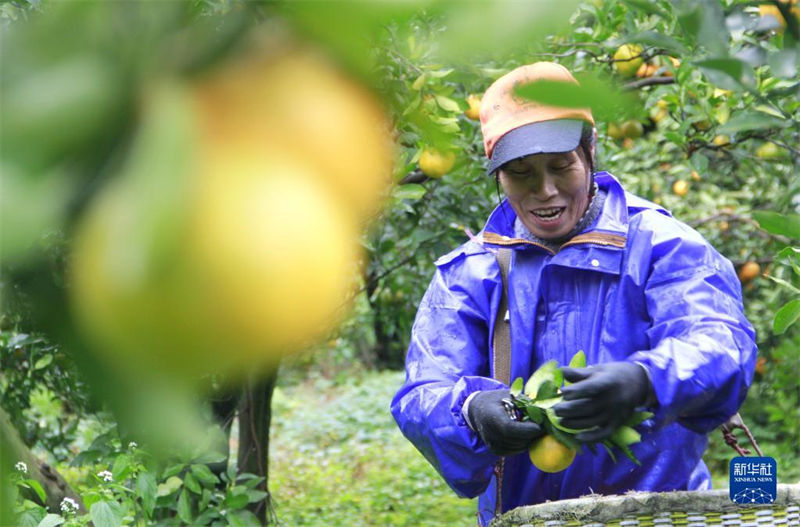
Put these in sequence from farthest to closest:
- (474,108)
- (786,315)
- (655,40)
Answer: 1. (474,108)
2. (786,315)
3. (655,40)

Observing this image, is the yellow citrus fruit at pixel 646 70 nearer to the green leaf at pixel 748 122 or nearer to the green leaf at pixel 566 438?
the green leaf at pixel 566 438

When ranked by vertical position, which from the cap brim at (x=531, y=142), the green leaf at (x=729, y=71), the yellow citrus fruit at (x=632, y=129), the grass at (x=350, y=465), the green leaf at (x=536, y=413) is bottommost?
the grass at (x=350, y=465)

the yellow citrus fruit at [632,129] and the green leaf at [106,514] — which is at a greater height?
the yellow citrus fruit at [632,129]

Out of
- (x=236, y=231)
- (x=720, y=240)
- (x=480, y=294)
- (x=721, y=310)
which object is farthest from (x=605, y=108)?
(x=720, y=240)

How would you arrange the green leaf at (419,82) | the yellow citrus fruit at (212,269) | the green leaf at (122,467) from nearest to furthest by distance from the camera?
the yellow citrus fruit at (212,269)
the green leaf at (419,82)
the green leaf at (122,467)

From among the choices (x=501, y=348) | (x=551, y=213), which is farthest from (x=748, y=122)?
(x=501, y=348)

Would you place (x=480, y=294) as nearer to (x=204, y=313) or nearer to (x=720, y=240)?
(x=204, y=313)

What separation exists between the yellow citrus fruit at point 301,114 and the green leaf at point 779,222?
576 millimetres

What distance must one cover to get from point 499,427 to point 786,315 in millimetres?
527

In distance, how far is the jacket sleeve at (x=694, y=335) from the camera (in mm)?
1740

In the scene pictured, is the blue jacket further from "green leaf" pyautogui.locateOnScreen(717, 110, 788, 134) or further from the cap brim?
"green leaf" pyautogui.locateOnScreen(717, 110, 788, 134)

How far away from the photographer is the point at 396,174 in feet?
1.74

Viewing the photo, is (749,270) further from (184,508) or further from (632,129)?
(184,508)

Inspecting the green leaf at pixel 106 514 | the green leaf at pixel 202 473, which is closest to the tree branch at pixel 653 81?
the green leaf at pixel 202 473
